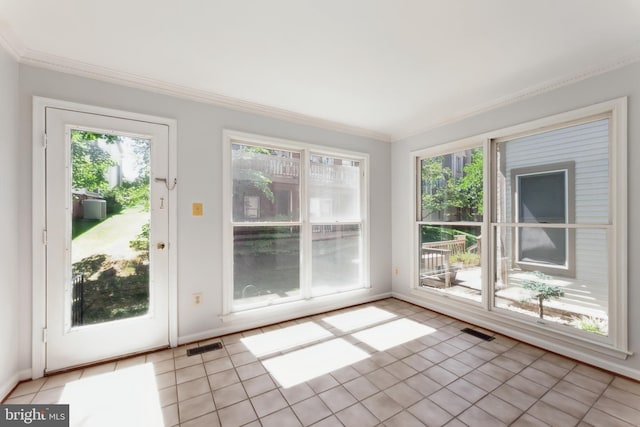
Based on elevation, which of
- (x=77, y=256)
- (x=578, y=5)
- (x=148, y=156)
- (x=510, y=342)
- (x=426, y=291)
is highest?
(x=578, y=5)

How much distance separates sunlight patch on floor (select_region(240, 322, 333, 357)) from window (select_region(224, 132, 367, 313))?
0.37 metres

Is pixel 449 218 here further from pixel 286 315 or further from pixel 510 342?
pixel 286 315

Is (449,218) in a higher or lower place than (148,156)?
lower

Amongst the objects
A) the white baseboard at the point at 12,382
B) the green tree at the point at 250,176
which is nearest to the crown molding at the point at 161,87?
the green tree at the point at 250,176

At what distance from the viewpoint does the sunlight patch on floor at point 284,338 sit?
8.90 feet

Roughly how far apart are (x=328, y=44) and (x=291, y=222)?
202cm

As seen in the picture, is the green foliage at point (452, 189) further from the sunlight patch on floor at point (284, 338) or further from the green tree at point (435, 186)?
the sunlight patch on floor at point (284, 338)

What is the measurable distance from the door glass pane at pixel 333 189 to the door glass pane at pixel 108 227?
1894 millimetres

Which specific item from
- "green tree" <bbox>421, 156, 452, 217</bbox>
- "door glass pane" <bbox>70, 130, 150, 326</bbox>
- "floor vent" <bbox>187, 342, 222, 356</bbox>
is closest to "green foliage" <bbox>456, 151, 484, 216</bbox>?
"green tree" <bbox>421, 156, 452, 217</bbox>

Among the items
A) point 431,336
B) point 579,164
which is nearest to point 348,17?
point 579,164

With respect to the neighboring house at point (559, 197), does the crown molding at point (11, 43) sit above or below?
above

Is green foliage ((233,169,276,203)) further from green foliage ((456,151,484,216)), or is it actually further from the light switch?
green foliage ((456,151,484,216))

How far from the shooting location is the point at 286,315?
11.2 feet

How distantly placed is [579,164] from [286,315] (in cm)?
338
